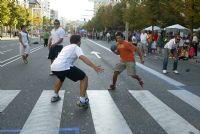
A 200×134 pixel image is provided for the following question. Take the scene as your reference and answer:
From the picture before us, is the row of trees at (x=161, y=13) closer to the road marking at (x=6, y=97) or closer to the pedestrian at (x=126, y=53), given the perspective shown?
the pedestrian at (x=126, y=53)

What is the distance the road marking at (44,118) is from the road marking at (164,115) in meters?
1.75

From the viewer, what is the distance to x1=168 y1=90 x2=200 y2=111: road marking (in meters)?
9.16

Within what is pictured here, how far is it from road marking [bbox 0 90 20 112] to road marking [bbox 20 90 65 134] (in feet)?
2.08

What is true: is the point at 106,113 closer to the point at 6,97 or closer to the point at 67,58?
the point at 67,58

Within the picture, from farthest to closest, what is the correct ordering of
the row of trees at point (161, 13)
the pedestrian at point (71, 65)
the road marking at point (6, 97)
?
the row of trees at point (161, 13) < the road marking at point (6, 97) < the pedestrian at point (71, 65)

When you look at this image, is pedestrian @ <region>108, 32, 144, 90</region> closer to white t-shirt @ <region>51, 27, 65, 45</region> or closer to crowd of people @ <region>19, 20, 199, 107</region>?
crowd of people @ <region>19, 20, 199, 107</region>

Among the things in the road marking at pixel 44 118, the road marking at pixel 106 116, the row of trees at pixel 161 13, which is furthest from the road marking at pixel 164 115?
the row of trees at pixel 161 13

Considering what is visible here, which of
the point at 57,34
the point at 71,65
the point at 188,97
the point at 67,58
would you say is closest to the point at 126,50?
the point at 188,97

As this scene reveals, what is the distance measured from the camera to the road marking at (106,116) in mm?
6637

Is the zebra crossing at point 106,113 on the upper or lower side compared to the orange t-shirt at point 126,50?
lower

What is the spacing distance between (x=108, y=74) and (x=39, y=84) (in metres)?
3.53

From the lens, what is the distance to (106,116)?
7.62 m

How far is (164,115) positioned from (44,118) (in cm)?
223

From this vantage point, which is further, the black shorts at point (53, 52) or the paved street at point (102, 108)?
the black shorts at point (53, 52)
